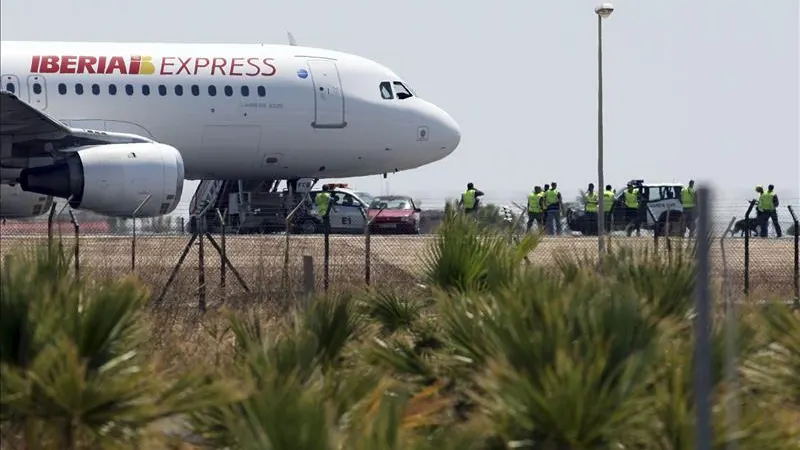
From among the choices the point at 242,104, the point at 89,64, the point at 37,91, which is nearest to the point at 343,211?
the point at 242,104

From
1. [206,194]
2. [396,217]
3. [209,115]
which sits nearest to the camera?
[209,115]

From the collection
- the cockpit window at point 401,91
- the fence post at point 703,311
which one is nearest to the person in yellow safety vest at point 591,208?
the cockpit window at point 401,91

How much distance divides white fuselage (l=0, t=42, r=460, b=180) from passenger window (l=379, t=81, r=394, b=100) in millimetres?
30

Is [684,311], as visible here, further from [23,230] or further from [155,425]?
[23,230]

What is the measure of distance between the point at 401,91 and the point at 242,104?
12.8ft

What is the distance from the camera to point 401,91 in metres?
32.2

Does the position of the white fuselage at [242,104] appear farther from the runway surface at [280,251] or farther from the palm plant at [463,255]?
the palm plant at [463,255]

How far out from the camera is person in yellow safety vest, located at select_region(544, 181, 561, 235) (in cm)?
3828

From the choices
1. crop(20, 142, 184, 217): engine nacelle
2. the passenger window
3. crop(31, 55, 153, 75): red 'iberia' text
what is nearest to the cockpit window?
the passenger window

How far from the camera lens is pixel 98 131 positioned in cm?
2858

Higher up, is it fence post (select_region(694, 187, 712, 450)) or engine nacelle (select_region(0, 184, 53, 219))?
engine nacelle (select_region(0, 184, 53, 219))

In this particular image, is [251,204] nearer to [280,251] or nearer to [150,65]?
[150,65]

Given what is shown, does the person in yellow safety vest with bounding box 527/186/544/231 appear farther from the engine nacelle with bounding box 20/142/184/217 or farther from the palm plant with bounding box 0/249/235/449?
the palm plant with bounding box 0/249/235/449

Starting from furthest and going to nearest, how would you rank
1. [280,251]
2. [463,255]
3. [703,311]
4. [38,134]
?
[280,251] < [38,134] < [463,255] < [703,311]
